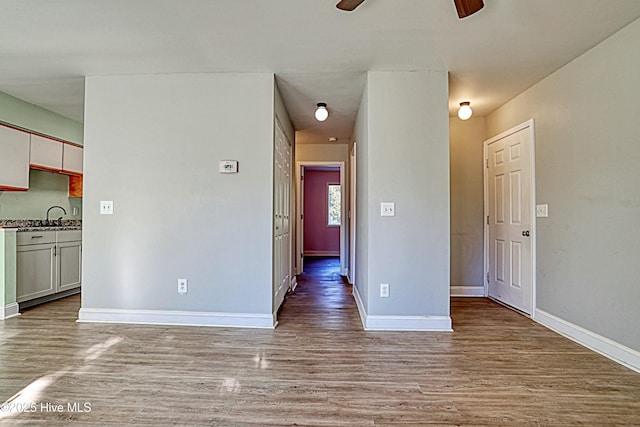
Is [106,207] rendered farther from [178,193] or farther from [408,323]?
[408,323]

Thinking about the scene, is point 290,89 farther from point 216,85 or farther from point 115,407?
point 115,407

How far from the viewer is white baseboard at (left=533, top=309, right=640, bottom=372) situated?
2.32m

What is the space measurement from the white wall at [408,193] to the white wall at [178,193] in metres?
0.98

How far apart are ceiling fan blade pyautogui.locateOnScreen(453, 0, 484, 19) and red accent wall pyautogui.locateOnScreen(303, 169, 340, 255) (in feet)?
24.6

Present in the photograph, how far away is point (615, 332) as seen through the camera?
2.46m

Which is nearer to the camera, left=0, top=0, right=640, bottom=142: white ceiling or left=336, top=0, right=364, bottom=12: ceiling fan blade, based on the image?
left=336, top=0, right=364, bottom=12: ceiling fan blade

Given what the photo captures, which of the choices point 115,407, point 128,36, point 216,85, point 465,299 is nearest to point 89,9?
point 128,36

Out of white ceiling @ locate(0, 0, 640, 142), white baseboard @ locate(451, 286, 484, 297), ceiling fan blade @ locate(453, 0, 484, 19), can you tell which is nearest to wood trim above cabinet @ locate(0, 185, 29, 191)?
white ceiling @ locate(0, 0, 640, 142)

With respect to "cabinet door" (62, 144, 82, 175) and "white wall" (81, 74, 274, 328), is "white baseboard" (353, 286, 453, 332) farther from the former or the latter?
"cabinet door" (62, 144, 82, 175)

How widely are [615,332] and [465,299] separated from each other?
6.17ft

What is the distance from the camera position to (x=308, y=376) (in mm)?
2164

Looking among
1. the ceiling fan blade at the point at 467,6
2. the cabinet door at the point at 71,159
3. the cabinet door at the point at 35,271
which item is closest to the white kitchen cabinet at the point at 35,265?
the cabinet door at the point at 35,271

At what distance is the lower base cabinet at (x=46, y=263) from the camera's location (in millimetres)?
3607

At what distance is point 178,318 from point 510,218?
3.73 metres
